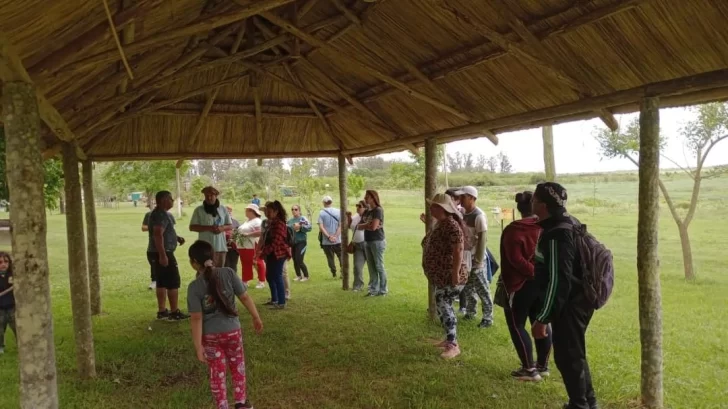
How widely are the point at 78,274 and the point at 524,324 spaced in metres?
4.19

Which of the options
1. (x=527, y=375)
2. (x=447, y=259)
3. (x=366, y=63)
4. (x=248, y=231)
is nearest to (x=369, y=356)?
(x=447, y=259)

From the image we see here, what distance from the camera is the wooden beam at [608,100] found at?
3.47m

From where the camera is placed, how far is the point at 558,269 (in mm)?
3381

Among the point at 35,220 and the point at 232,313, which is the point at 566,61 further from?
the point at 35,220

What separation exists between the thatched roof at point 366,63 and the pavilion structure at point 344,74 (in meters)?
0.02

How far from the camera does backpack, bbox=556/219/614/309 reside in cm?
342

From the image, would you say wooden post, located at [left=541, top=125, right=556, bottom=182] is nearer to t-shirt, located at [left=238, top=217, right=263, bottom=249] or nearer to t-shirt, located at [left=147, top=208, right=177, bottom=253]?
t-shirt, located at [left=238, top=217, right=263, bottom=249]

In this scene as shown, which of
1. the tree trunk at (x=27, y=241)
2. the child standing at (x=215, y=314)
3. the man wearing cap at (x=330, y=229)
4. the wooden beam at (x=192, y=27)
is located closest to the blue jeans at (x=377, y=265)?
the man wearing cap at (x=330, y=229)

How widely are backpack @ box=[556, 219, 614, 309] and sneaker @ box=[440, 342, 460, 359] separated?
6.68 feet

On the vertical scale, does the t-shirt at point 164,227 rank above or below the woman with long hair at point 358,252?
above

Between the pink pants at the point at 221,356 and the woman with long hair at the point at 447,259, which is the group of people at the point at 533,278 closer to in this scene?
the woman with long hair at the point at 447,259

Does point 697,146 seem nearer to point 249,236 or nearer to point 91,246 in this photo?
point 249,236

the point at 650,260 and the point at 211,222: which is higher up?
the point at 211,222

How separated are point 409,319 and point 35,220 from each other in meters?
4.78
